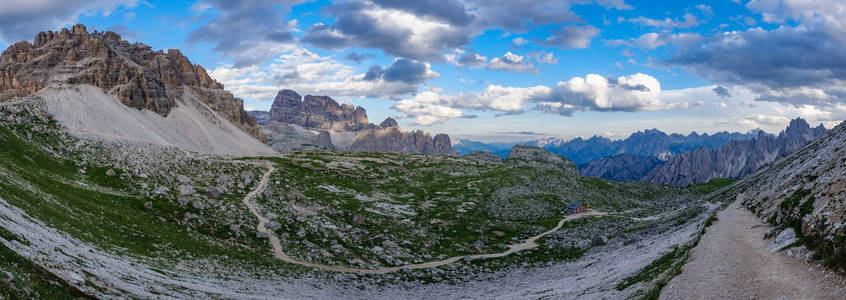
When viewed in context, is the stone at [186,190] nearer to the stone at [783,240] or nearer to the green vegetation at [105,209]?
the green vegetation at [105,209]

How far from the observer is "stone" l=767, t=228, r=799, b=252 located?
101 feet

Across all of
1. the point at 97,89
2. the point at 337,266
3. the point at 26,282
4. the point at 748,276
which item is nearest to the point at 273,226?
the point at 337,266

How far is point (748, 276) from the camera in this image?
26.8m

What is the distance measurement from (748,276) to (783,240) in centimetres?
854

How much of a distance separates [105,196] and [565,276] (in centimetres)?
6702

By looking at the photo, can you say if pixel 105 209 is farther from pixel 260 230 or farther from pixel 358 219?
pixel 358 219

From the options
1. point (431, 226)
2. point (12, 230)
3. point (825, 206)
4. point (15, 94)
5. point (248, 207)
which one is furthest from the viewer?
point (15, 94)

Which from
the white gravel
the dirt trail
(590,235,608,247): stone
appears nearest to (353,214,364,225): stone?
(590,235,608,247): stone

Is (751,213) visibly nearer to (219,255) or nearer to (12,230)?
(219,255)

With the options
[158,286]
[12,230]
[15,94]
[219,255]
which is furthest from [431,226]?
[15,94]

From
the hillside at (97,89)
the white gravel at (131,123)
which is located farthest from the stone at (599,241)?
the hillside at (97,89)

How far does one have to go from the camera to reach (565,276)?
177ft

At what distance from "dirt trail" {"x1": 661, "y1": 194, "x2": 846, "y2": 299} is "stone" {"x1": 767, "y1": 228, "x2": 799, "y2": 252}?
1.85 feet

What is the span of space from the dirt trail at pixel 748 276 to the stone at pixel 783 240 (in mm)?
563
